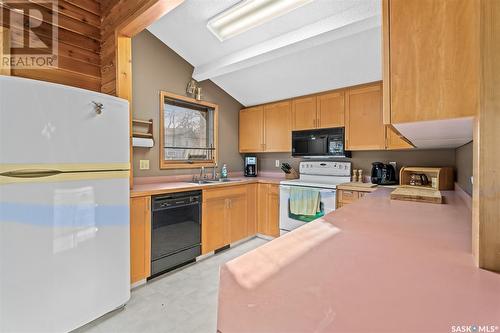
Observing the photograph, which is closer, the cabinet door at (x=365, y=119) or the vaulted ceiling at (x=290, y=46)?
the vaulted ceiling at (x=290, y=46)

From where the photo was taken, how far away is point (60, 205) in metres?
1.49

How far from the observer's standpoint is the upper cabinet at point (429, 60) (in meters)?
0.70

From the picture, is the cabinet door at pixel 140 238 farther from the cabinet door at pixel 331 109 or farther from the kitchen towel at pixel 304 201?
the cabinet door at pixel 331 109

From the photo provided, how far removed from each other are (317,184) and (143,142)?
2.15 m

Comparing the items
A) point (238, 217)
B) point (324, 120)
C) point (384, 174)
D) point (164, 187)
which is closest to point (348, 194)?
point (384, 174)

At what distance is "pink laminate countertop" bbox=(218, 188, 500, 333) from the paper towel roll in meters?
2.27

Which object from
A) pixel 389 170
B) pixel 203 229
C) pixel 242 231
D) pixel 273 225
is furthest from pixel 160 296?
pixel 389 170

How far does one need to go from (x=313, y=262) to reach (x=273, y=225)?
281 cm

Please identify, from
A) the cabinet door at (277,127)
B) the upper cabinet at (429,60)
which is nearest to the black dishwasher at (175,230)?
the cabinet door at (277,127)

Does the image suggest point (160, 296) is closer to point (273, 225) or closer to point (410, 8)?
point (273, 225)

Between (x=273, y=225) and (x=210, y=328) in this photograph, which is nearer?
(x=210, y=328)

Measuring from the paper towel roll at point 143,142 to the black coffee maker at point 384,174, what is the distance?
8.91 ft

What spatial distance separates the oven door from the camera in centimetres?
279

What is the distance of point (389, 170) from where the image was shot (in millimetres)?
2781
